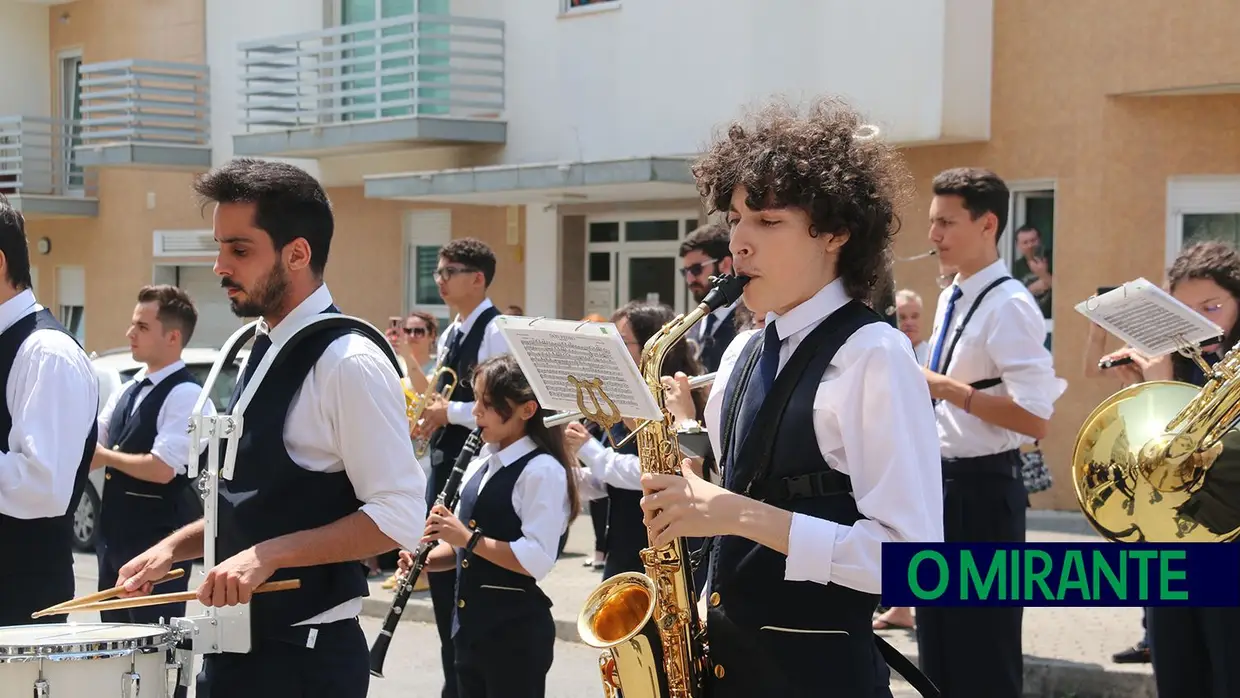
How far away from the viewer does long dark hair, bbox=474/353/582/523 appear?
588 cm

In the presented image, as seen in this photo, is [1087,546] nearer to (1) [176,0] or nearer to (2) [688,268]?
(2) [688,268]

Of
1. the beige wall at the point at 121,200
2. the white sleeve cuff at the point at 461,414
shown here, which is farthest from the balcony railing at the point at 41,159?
the white sleeve cuff at the point at 461,414

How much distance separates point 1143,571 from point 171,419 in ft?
15.9

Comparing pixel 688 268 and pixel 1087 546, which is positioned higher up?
pixel 688 268

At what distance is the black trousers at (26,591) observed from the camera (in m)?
4.58

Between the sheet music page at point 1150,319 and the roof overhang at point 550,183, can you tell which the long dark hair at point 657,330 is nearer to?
the sheet music page at point 1150,319

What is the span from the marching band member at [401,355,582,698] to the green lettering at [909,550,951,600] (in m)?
2.27

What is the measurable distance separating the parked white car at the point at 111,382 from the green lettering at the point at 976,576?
8.49 meters

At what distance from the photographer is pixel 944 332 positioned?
645cm

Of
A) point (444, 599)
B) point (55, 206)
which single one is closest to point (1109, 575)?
point (444, 599)

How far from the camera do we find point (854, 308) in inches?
131

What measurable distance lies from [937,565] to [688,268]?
4.12m

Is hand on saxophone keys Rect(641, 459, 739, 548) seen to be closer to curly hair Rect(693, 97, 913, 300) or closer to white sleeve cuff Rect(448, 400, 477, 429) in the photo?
curly hair Rect(693, 97, 913, 300)

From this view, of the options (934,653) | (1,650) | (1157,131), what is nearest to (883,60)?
(1157,131)
